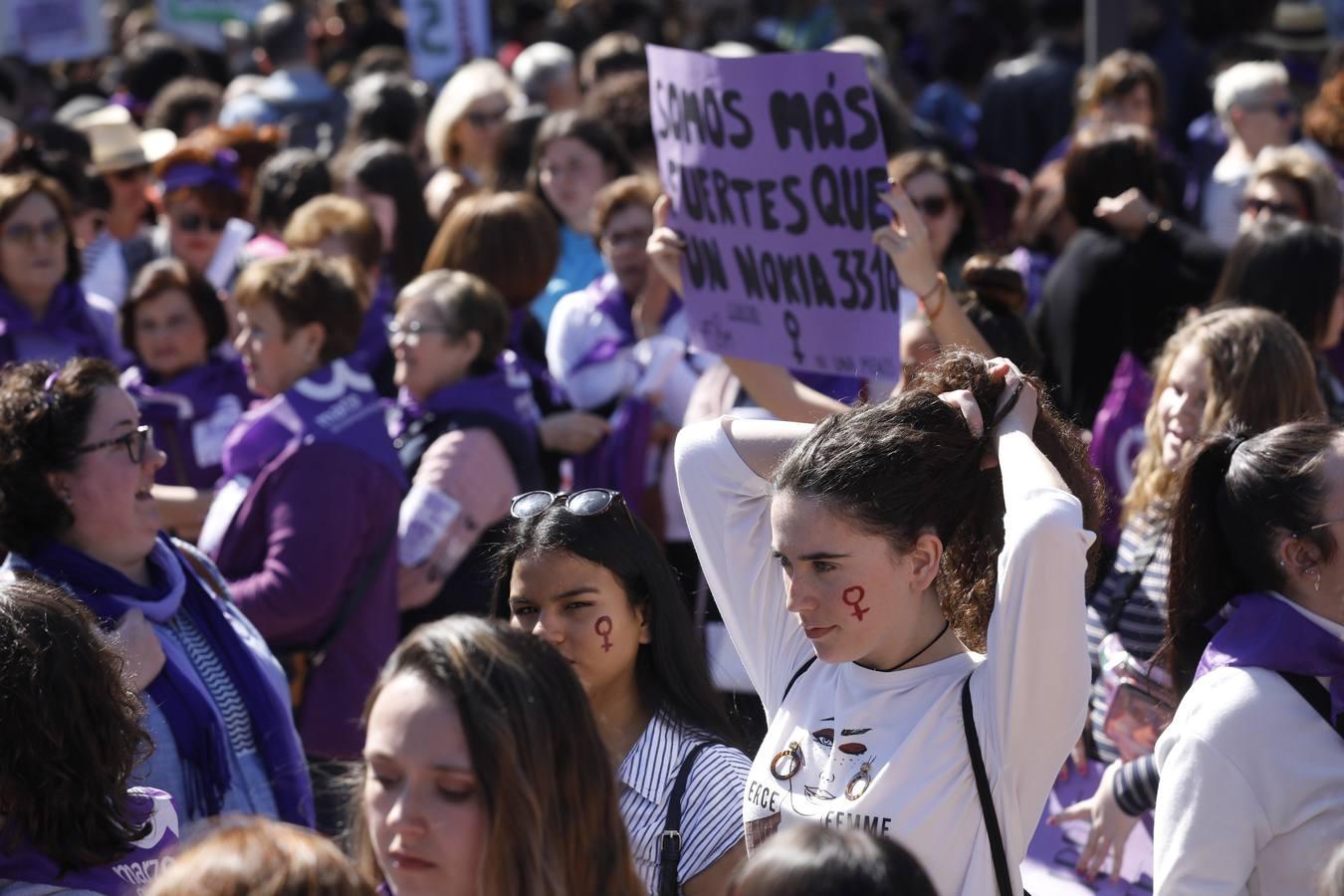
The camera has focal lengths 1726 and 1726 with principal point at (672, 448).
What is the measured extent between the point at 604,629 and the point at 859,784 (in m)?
0.68

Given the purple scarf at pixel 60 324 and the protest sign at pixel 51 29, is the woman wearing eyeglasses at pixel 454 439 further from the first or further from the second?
the protest sign at pixel 51 29

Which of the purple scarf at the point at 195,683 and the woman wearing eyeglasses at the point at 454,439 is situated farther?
the woman wearing eyeglasses at the point at 454,439

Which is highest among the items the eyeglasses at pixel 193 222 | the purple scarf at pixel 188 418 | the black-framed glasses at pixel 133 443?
the black-framed glasses at pixel 133 443

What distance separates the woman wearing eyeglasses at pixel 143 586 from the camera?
11.5ft

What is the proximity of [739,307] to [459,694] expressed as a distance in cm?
243

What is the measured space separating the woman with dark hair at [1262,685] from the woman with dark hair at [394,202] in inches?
181

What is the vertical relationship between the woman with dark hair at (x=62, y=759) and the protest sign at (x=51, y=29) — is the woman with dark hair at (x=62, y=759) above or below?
above

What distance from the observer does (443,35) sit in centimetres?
1066

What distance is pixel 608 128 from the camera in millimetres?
7074

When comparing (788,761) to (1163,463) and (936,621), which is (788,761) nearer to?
(936,621)

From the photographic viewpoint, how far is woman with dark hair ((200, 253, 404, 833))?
4.46 m

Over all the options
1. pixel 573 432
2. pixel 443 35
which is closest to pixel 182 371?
pixel 573 432

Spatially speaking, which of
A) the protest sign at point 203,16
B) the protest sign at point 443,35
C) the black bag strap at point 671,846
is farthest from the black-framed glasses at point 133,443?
the protest sign at point 203,16

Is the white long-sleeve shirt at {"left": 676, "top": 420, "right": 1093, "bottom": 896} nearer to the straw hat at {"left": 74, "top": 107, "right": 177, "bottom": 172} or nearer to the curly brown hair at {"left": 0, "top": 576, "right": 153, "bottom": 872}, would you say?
the curly brown hair at {"left": 0, "top": 576, "right": 153, "bottom": 872}
